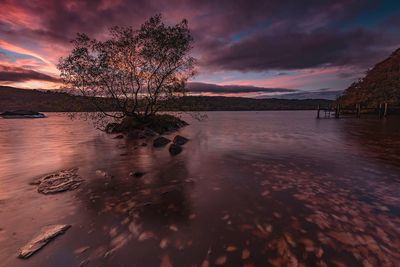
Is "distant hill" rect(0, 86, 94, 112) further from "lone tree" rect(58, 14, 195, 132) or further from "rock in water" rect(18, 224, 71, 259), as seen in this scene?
"rock in water" rect(18, 224, 71, 259)

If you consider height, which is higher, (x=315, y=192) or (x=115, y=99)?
(x=115, y=99)

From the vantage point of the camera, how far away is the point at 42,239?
5285 mm

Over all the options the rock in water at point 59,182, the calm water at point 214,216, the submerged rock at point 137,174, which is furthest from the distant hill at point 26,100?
the calm water at point 214,216

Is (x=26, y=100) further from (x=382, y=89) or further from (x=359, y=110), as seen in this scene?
(x=382, y=89)

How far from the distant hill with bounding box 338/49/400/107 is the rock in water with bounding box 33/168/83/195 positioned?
84829 mm

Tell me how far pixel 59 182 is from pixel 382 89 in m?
94.9

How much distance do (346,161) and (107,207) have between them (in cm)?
1403

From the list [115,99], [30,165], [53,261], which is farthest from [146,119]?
[53,261]

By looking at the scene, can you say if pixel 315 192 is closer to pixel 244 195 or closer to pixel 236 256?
pixel 244 195

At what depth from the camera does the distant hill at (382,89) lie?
6750 centimetres

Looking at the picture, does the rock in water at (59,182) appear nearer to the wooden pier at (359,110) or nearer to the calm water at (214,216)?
the calm water at (214,216)

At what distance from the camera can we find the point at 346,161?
44.3 feet

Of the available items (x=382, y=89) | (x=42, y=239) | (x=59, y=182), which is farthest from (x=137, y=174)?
(x=382, y=89)

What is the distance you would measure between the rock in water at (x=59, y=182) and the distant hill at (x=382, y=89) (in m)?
84.8
